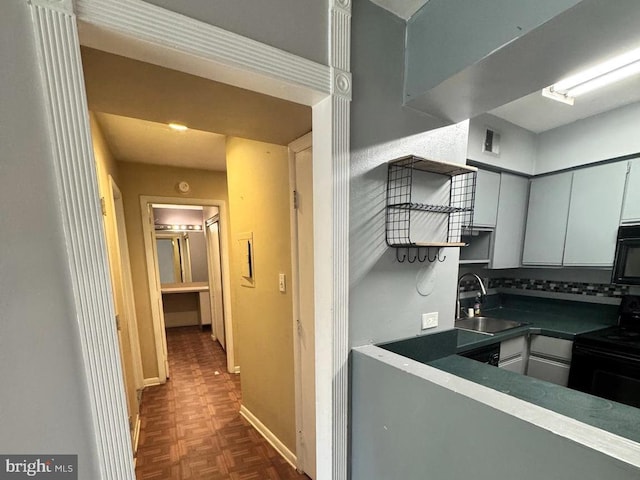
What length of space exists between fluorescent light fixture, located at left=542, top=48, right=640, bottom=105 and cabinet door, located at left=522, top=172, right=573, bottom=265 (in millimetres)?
880

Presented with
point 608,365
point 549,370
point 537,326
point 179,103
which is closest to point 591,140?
point 537,326

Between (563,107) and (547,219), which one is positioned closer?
(563,107)

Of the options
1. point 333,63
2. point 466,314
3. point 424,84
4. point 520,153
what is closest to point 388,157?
point 424,84

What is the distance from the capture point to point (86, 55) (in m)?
0.86

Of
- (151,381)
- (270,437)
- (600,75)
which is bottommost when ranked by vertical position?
(151,381)

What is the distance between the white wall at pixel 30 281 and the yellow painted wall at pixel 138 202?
2.65 metres

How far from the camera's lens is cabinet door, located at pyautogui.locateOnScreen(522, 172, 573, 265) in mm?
2275

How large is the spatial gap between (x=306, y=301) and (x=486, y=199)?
175 centimetres

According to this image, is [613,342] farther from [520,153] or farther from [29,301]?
[29,301]

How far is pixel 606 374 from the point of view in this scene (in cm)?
178

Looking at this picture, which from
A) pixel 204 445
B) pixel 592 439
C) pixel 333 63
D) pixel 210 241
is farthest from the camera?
pixel 210 241

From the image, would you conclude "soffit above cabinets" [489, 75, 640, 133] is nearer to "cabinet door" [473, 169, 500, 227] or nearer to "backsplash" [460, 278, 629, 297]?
"cabinet door" [473, 169, 500, 227]

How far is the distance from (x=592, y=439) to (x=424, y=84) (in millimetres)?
1185

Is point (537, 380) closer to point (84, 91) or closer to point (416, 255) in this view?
point (416, 255)
